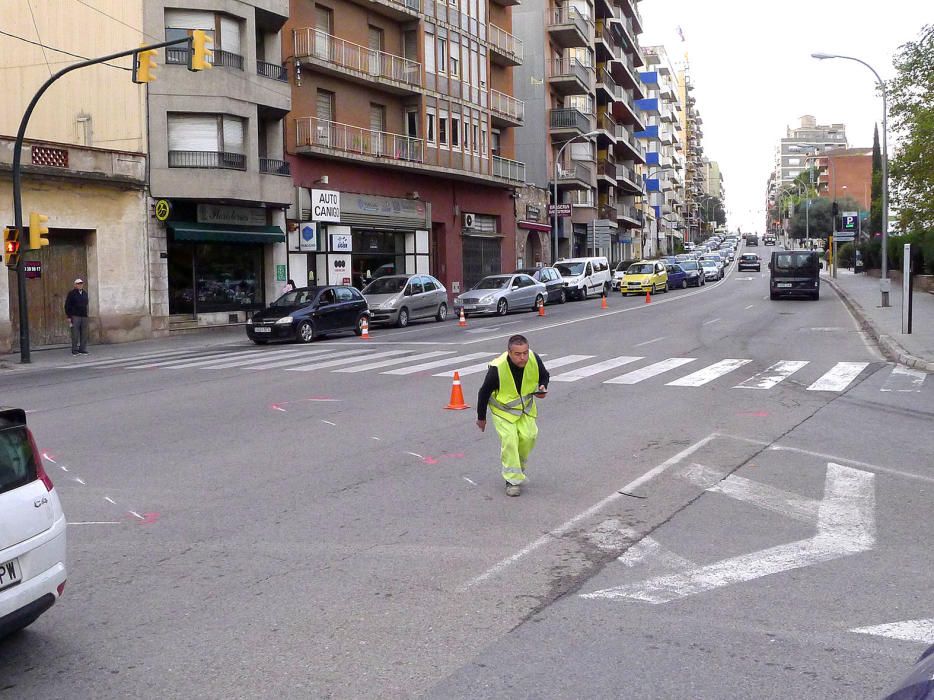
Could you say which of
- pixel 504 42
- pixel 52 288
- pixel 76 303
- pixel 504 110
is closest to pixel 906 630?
pixel 76 303

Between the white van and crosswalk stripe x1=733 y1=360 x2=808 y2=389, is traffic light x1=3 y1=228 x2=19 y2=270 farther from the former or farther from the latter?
the white van

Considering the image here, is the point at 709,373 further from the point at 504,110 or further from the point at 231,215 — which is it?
the point at 504,110

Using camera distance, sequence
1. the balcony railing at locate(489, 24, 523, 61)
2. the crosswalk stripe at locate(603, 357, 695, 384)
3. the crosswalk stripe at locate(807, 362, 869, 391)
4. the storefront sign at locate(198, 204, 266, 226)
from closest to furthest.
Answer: the crosswalk stripe at locate(807, 362, 869, 391), the crosswalk stripe at locate(603, 357, 695, 384), the storefront sign at locate(198, 204, 266, 226), the balcony railing at locate(489, 24, 523, 61)

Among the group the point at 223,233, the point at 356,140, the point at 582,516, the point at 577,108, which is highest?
the point at 577,108

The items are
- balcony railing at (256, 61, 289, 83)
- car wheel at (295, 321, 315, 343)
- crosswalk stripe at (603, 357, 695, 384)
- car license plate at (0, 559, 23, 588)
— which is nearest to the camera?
car license plate at (0, 559, 23, 588)

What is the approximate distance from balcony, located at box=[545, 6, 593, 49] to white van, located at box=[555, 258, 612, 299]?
17.4 metres

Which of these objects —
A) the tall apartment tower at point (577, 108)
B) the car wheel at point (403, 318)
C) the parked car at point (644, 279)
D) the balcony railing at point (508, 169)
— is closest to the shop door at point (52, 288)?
the car wheel at point (403, 318)

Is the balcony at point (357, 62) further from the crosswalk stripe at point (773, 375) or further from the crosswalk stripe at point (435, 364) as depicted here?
the crosswalk stripe at point (773, 375)

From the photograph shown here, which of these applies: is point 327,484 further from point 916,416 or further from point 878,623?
point 916,416

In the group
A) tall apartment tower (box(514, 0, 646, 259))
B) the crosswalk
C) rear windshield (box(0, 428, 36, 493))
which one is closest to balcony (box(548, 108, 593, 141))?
tall apartment tower (box(514, 0, 646, 259))

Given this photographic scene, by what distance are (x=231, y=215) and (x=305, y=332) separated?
681cm

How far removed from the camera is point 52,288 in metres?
Result: 25.9

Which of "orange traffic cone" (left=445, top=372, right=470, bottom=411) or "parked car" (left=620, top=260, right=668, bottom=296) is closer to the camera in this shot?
"orange traffic cone" (left=445, top=372, right=470, bottom=411)

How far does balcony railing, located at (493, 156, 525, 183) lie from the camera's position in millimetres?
46375
